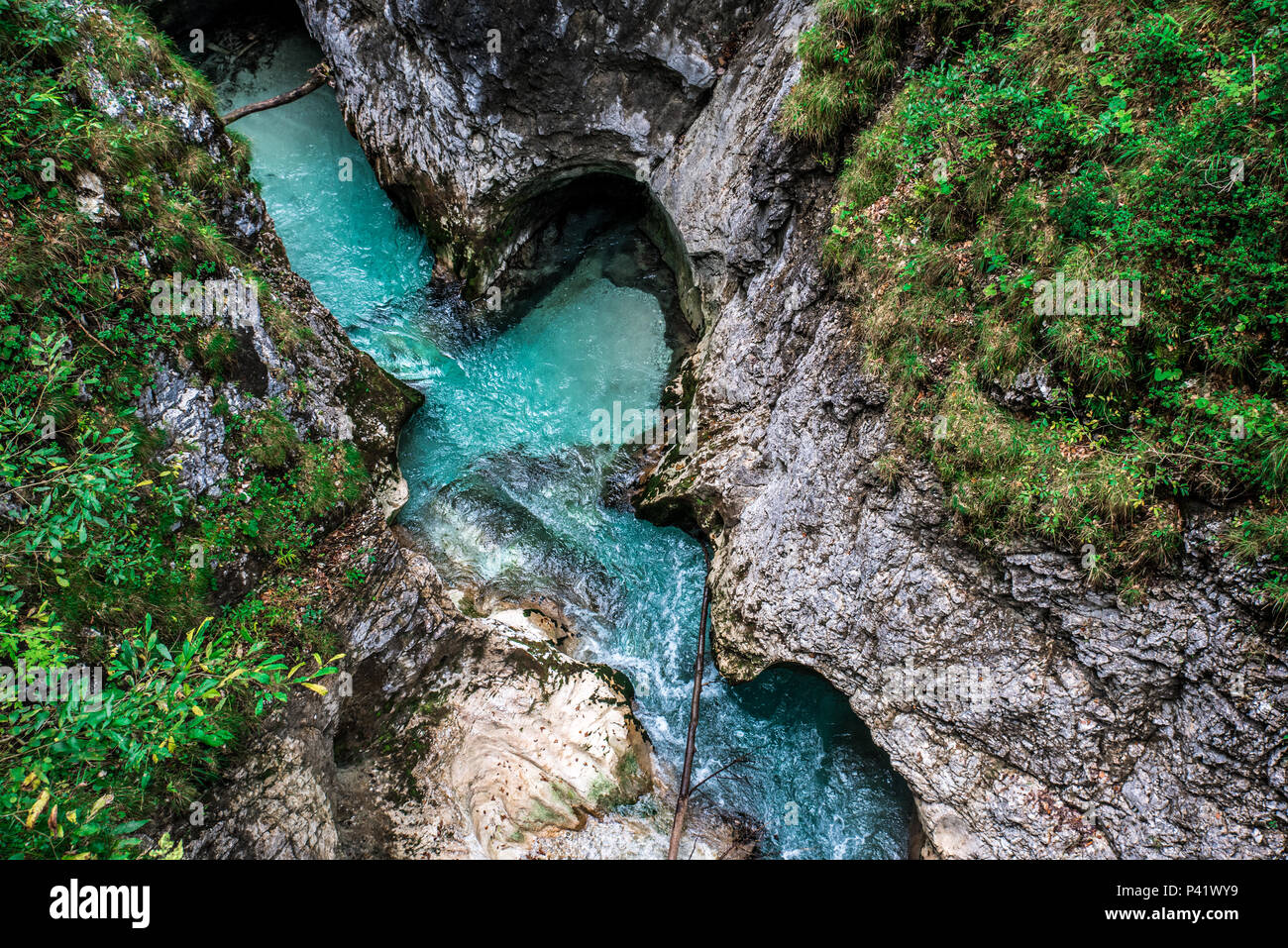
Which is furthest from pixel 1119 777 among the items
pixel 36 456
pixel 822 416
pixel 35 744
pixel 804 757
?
pixel 36 456

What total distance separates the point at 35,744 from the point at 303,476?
181 inches

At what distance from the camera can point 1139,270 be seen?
17.7ft

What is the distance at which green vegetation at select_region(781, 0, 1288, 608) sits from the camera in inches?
197

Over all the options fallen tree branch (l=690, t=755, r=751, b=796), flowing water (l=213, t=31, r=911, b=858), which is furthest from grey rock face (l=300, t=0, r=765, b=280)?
fallen tree branch (l=690, t=755, r=751, b=796)

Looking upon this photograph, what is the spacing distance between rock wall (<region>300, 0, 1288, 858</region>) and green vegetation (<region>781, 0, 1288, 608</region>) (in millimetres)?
457

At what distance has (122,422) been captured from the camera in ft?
20.9

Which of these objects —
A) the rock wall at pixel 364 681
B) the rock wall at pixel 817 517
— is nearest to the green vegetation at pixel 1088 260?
the rock wall at pixel 817 517

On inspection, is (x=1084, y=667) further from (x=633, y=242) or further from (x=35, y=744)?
(x=633, y=242)

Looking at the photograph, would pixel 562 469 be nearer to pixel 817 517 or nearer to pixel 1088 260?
pixel 817 517

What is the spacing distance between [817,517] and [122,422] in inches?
312

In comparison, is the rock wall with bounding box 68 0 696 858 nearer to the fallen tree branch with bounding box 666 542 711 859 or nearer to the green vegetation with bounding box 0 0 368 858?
the green vegetation with bounding box 0 0 368 858

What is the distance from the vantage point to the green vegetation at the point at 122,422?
17.3 feet

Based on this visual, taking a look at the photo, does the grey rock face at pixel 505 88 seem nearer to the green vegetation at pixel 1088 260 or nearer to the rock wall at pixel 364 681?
the rock wall at pixel 364 681

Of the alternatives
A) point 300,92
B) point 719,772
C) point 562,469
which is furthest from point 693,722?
point 300,92
